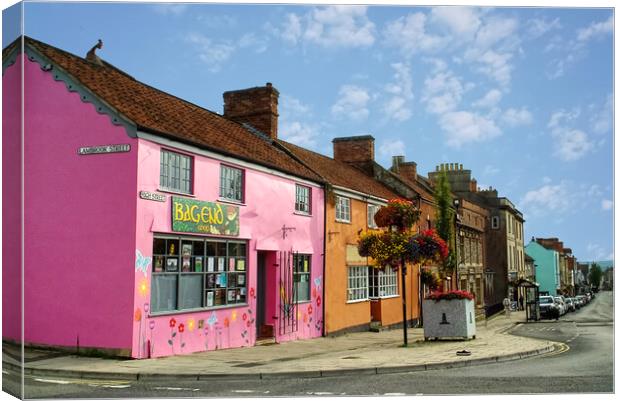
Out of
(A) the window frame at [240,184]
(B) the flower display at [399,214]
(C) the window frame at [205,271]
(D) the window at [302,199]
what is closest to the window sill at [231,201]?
(A) the window frame at [240,184]

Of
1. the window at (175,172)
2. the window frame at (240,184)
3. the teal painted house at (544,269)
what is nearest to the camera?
the window at (175,172)

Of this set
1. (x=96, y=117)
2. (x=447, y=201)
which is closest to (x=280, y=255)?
(x=96, y=117)

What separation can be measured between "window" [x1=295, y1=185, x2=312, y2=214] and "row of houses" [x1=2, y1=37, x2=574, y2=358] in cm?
7

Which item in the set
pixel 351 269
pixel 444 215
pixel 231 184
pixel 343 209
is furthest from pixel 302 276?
pixel 444 215

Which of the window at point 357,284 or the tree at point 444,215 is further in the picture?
the tree at point 444,215

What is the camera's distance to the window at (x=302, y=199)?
20.6 metres

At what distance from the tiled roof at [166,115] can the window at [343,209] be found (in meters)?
1.99

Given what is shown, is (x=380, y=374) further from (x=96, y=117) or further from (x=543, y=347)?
(x=96, y=117)

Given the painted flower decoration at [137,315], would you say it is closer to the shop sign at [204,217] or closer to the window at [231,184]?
the shop sign at [204,217]

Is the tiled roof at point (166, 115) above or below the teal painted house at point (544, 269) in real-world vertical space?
above

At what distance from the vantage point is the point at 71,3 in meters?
9.91

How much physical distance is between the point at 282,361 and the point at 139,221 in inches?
173

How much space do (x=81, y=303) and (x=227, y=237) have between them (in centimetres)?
426

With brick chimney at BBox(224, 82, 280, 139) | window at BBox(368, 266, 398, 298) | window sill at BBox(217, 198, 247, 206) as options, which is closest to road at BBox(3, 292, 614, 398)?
window sill at BBox(217, 198, 247, 206)
